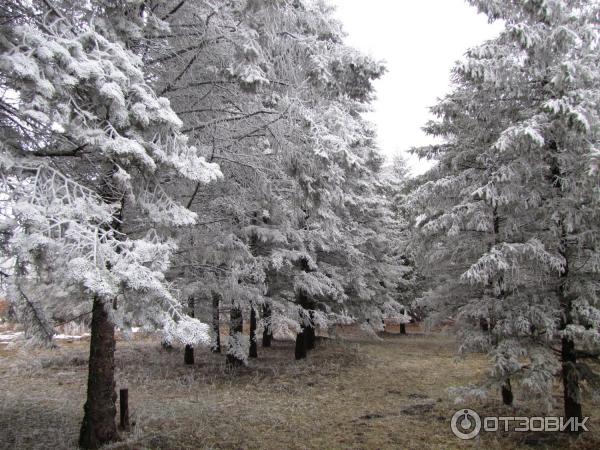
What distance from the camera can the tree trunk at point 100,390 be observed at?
274 inches

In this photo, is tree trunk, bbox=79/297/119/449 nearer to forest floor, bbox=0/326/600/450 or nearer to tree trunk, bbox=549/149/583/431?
forest floor, bbox=0/326/600/450

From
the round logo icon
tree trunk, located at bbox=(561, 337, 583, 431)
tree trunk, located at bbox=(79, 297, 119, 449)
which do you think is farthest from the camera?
the round logo icon

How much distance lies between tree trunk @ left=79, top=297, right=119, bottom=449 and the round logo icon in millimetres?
6358

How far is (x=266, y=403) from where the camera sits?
1120 centimetres

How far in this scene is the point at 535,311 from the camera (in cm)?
778

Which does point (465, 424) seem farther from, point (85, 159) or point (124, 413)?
point (85, 159)

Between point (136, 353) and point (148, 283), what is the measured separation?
647 inches

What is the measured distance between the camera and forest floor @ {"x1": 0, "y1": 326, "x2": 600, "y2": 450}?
26.7ft

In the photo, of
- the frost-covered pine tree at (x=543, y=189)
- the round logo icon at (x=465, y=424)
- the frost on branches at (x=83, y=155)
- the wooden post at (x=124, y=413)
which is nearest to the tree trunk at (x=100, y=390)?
the wooden post at (x=124, y=413)

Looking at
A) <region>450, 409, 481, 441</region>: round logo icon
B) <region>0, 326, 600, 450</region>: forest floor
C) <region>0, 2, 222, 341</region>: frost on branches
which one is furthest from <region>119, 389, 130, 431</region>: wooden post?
<region>450, 409, 481, 441</region>: round logo icon

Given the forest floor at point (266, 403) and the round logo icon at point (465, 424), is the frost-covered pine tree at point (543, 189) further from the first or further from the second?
the forest floor at point (266, 403)

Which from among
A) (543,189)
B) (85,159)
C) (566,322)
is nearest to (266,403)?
(566,322)

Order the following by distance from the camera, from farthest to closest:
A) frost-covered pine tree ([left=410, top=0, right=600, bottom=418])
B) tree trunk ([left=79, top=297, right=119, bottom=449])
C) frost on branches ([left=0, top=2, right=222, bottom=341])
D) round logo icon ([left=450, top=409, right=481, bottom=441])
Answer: round logo icon ([left=450, top=409, right=481, bottom=441])
frost-covered pine tree ([left=410, top=0, right=600, bottom=418])
tree trunk ([left=79, top=297, right=119, bottom=449])
frost on branches ([left=0, top=2, right=222, bottom=341])

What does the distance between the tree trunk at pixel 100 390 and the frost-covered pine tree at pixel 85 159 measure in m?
1.15
